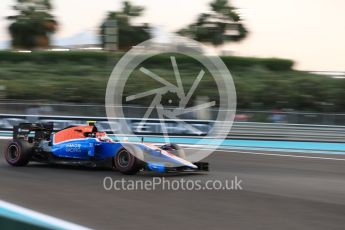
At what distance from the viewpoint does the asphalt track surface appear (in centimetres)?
604

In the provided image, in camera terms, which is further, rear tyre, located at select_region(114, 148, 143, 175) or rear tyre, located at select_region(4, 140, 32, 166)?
rear tyre, located at select_region(4, 140, 32, 166)

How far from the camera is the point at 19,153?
1056 centimetres

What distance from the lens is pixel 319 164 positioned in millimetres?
12703

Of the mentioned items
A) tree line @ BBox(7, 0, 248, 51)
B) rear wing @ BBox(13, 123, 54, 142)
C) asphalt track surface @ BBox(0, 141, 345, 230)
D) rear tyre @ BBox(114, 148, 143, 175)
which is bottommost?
asphalt track surface @ BBox(0, 141, 345, 230)

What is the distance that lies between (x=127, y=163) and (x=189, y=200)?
225 cm

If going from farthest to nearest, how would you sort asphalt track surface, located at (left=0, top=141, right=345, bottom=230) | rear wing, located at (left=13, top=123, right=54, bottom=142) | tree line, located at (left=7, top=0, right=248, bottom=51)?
tree line, located at (left=7, top=0, right=248, bottom=51) < rear wing, located at (left=13, top=123, right=54, bottom=142) < asphalt track surface, located at (left=0, top=141, right=345, bottom=230)

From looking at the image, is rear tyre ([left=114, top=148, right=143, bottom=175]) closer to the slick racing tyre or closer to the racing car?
the racing car

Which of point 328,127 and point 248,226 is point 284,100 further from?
point 248,226

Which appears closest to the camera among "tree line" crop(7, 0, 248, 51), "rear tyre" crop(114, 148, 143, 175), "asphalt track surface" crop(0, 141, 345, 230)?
"asphalt track surface" crop(0, 141, 345, 230)

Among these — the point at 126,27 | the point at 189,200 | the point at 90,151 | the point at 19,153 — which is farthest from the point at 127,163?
the point at 126,27

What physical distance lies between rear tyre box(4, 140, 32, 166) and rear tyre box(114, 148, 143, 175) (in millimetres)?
1901

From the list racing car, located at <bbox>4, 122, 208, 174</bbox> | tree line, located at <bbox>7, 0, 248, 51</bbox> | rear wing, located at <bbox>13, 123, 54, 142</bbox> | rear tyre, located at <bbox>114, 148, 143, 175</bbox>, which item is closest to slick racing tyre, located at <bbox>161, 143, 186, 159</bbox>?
racing car, located at <bbox>4, 122, 208, 174</bbox>

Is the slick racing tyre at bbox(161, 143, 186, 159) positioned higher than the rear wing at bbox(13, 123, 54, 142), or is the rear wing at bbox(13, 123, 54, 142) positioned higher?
the rear wing at bbox(13, 123, 54, 142)

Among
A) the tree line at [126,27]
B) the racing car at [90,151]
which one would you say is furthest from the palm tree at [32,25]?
the racing car at [90,151]
